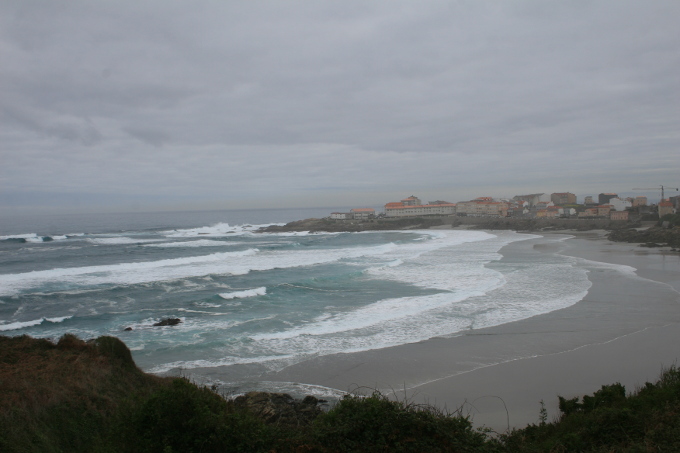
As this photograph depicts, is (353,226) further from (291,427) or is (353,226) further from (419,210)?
(291,427)

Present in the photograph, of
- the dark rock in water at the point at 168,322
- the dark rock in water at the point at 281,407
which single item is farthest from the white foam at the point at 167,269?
the dark rock in water at the point at 281,407

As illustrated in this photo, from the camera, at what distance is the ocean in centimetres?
1190

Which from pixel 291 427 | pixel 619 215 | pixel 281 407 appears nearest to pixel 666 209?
pixel 619 215

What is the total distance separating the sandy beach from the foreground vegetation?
1.61 m

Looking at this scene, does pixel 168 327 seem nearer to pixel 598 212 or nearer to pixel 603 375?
pixel 603 375

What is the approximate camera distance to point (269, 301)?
17594 mm

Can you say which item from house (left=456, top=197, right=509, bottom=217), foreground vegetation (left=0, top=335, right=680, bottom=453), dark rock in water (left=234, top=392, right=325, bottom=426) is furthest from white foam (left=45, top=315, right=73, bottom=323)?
house (left=456, top=197, right=509, bottom=217)

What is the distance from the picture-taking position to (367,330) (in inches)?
517

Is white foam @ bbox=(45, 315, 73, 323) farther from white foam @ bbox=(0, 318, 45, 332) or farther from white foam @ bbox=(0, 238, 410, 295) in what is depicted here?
white foam @ bbox=(0, 238, 410, 295)

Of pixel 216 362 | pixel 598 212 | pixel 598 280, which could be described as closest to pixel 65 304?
pixel 216 362

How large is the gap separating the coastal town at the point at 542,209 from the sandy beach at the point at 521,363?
5470 centimetres

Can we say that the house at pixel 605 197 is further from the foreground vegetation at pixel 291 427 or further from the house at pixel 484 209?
the foreground vegetation at pixel 291 427

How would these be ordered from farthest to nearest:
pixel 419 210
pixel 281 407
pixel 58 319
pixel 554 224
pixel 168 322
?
pixel 419 210 → pixel 554 224 → pixel 58 319 → pixel 168 322 → pixel 281 407

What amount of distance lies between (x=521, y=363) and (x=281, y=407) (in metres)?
5.84
